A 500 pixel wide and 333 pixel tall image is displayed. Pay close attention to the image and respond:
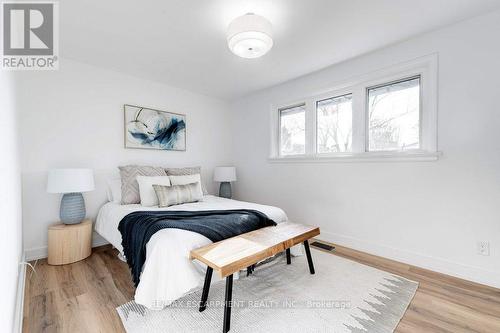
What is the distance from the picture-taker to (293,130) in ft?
11.8

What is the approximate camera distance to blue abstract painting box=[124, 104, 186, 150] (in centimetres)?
321

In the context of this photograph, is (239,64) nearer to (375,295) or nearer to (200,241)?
(200,241)

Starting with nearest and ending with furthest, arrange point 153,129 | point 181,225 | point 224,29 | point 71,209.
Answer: point 181,225, point 224,29, point 71,209, point 153,129

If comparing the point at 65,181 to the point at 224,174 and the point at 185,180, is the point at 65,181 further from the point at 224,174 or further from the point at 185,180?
the point at 224,174

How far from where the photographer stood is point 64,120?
270 cm

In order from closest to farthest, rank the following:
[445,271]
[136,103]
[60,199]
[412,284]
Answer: [412,284], [445,271], [60,199], [136,103]

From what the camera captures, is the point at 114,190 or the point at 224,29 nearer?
the point at 224,29

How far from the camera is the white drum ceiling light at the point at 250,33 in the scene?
5.73 ft

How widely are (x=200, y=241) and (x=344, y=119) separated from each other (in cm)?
237

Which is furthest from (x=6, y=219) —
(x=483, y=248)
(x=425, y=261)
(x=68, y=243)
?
(x=483, y=248)

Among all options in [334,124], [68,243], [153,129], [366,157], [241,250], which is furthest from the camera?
[153,129]

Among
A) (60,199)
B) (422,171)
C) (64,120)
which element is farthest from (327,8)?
(60,199)

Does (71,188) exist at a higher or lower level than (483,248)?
higher

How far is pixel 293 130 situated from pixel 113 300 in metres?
3.00
